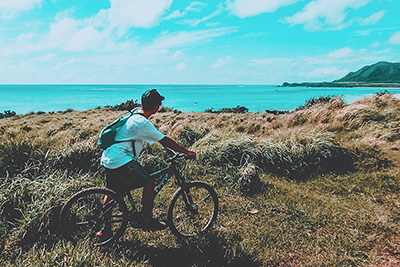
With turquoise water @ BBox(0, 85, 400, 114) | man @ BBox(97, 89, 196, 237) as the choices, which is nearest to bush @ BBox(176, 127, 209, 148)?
man @ BBox(97, 89, 196, 237)

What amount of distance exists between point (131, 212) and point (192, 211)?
3.01 ft

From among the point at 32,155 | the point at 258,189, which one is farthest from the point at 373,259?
the point at 32,155

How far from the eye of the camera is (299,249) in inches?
143

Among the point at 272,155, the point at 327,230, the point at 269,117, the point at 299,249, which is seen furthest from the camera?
the point at 269,117

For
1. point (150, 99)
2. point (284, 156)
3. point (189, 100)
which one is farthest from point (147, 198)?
point (189, 100)

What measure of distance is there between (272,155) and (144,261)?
442cm

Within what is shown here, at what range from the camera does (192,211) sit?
377 cm

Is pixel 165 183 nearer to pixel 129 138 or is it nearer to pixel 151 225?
pixel 151 225

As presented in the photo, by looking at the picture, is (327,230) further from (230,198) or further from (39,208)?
(39,208)

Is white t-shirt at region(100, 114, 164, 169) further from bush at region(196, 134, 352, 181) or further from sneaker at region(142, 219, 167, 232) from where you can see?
bush at region(196, 134, 352, 181)

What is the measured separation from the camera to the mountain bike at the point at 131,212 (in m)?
3.34

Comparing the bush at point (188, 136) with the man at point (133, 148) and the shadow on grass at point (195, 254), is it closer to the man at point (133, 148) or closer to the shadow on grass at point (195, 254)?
the shadow on grass at point (195, 254)

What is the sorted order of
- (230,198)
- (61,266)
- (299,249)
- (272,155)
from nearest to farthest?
1. (61,266)
2. (299,249)
3. (230,198)
4. (272,155)

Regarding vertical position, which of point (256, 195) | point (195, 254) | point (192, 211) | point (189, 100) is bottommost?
point (195, 254)
